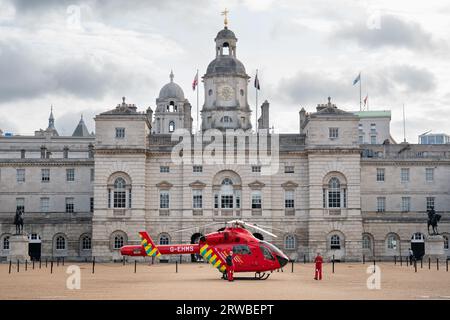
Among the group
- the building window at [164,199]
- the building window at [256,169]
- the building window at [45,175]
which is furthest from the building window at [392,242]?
the building window at [45,175]

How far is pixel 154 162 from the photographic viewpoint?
75250mm

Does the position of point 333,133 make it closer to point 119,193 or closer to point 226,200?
point 226,200

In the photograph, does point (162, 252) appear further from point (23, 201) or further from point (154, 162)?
point (23, 201)

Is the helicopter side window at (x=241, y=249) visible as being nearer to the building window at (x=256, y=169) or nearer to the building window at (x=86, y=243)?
the building window at (x=256, y=169)

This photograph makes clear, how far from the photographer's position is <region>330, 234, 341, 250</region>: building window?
2910 inches

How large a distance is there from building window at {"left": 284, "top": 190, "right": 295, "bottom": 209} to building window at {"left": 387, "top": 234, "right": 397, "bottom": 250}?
10.2 metres

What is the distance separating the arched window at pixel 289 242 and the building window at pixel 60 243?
2097 centimetres

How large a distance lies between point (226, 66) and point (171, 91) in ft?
145

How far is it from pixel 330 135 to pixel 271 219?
9257 mm

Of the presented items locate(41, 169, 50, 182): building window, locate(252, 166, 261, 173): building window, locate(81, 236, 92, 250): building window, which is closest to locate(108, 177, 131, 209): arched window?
locate(81, 236, 92, 250): building window

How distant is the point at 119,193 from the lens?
74125 mm

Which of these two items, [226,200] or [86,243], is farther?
[86,243]

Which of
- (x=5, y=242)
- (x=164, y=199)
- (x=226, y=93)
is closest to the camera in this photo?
(x=164, y=199)

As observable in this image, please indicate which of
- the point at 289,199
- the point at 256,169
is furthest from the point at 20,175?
the point at 289,199
